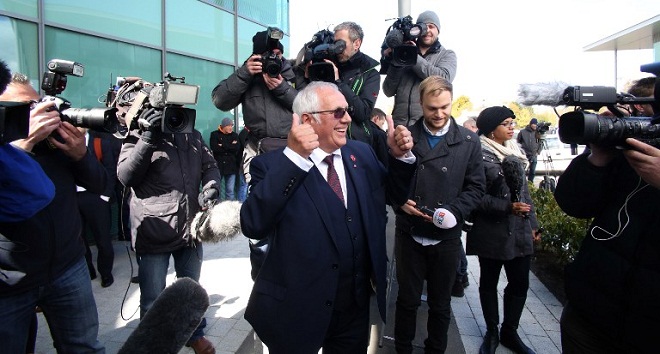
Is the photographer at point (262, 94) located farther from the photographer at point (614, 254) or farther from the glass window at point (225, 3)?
the glass window at point (225, 3)

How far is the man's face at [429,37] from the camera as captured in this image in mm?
3955

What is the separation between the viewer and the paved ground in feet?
12.7

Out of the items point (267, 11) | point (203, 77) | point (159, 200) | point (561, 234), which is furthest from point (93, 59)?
point (561, 234)

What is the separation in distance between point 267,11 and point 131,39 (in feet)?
15.4

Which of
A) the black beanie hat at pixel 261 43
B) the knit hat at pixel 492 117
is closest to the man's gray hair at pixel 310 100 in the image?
the black beanie hat at pixel 261 43

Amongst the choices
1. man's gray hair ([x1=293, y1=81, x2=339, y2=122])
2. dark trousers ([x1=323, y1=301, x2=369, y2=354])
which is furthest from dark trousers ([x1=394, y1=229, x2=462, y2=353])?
man's gray hair ([x1=293, y1=81, x2=339, y2=122])

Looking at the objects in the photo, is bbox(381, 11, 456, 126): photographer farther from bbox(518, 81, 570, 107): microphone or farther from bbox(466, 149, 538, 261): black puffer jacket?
bbox(518, 81, 570, 107): microphone

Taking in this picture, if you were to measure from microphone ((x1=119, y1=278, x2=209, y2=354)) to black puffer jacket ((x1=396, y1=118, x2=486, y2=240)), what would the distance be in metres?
2.37

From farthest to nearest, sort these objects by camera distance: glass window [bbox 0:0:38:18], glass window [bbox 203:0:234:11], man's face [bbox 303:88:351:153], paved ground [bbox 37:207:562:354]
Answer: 1. glass window [bbox 203:0:234:11]
2. glass window [bbox 0:0:38:18]
3. paved ground [bbox 37:207:562:354]
4. man's face [bbox 303:88:351:153]

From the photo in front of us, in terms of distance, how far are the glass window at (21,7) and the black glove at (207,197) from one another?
4.69 m

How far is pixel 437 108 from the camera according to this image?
10.7ft

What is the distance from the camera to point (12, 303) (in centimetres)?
224

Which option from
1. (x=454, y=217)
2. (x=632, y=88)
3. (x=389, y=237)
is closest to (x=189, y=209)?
(x=454, y=217)

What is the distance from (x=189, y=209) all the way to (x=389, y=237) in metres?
2.48
